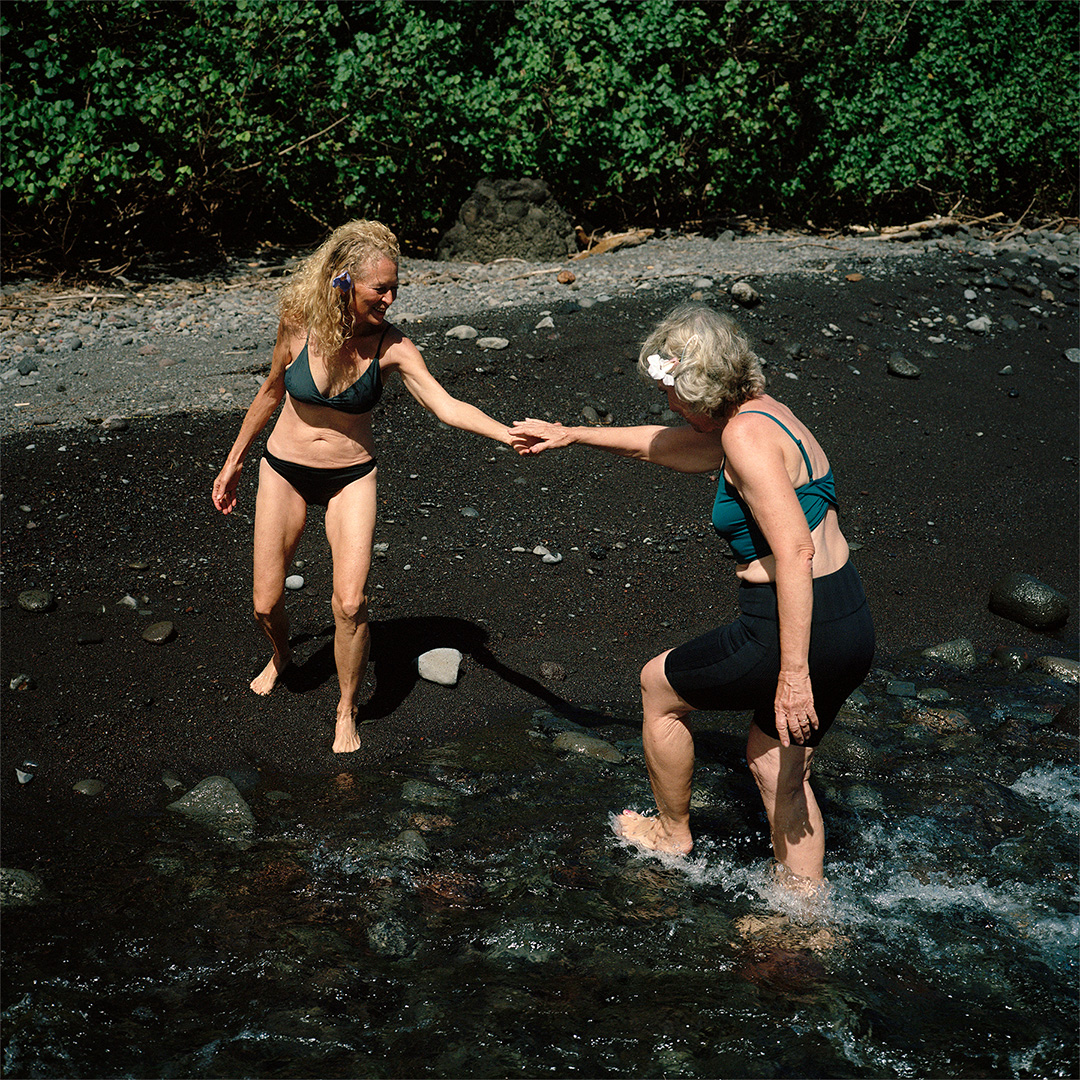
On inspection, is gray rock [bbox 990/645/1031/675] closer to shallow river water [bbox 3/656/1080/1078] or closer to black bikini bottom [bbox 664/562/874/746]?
shallow river water [bbox 3/656/1080/1078]

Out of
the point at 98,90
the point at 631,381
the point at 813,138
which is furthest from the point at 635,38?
the point at 98,90

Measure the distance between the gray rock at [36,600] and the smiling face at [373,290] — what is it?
7.74 feet

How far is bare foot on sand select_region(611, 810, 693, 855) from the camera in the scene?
3.91 meters

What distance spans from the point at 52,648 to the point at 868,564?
4.72 meters

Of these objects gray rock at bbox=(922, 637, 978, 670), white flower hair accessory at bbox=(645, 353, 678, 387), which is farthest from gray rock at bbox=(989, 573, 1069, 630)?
white flower hair accessory at bbox=(645, 353, 678, 387)

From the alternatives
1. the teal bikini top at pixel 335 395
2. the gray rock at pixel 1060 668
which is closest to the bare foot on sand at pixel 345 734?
the teal bikini top at pixel 335 395

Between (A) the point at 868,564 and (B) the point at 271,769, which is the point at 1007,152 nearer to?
(A) the point at 868,564

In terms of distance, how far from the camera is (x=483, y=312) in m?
8.73

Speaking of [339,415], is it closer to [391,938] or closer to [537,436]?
[537,436]

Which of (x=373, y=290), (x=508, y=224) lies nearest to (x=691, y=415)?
(x=373, y=290)

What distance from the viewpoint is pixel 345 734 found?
15.0 feet

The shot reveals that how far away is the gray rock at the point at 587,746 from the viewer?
4.61m

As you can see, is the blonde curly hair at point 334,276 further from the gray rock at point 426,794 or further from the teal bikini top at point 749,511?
the gray rock at point 426,794

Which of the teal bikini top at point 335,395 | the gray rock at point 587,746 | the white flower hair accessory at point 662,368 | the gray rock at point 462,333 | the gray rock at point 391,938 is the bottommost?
the gray rock at point 587,746
